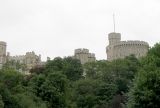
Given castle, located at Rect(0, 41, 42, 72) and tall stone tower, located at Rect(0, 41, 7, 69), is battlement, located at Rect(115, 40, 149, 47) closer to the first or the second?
castle, located at Rect(0, 41, 42, 72)

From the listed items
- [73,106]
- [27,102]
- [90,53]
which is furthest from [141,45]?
[27,102]

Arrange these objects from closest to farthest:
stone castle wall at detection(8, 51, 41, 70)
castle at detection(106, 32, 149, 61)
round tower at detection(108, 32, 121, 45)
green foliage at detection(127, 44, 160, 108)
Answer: green foliage at detection(127, 44, 160, 108)
castle at detection(106, 32, 149, 61)
stone castle wall at detection(8, 51, 41, 70)
round tower at detection(108, 32, 121, 45)

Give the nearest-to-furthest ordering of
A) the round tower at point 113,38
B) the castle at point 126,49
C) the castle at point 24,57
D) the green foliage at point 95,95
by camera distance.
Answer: the green foliage at point 95,95, the castle at point 126,49, the castle at point 24,57, the round tower at point 113,38

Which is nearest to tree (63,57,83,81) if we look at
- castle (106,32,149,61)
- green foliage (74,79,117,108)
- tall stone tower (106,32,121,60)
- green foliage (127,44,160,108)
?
green foliage (74,79,117,108)

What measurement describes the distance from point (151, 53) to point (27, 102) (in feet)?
48.6

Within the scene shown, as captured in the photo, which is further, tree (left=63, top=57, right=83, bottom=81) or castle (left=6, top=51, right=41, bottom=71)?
castle (left=6, top=51, right=41, bottom=71)

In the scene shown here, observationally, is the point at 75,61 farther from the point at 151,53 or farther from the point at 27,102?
the point at 151,53

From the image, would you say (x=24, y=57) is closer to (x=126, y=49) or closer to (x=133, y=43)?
(x=126, y=49)

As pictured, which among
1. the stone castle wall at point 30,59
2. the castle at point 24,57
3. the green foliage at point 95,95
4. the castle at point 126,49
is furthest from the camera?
the castle at point 24,57

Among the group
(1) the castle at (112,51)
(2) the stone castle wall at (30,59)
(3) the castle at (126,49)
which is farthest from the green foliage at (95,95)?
(2) the stone castle wall at (30,59)

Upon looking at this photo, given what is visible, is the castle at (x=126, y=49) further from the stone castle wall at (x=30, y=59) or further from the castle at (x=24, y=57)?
the castle at (x=24, y=57)

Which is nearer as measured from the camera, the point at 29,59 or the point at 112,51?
the point at 112,51

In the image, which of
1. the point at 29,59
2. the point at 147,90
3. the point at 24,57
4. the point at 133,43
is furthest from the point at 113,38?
the point at 147,90

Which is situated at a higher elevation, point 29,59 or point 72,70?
point 29,59
